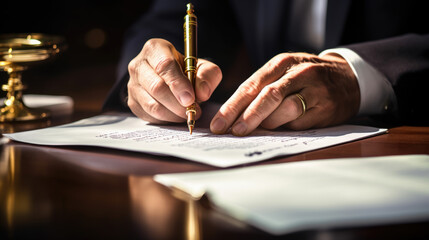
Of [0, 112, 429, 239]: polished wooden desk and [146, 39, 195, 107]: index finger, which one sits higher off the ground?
[146, 39, 195, 107]: index finger

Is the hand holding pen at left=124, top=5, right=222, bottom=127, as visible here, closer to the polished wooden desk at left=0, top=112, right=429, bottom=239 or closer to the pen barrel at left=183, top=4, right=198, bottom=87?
the pen barrel at left=183, top=4, right=198, bottom=87

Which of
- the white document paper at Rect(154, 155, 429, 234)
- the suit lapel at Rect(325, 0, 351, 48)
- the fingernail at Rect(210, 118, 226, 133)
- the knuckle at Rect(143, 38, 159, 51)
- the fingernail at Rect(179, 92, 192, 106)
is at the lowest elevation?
the white document paper at Rect(154, 155, 429, 234)

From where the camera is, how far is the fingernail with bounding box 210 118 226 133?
76 cm

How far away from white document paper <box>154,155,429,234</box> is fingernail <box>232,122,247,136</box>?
22 centimetres

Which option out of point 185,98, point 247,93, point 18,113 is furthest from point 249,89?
point 18,113

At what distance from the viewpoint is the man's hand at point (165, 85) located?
808 millimetres

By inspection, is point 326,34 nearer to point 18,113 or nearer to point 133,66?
point 133,66

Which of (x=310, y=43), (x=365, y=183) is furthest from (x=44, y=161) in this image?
(x=310, y=43)

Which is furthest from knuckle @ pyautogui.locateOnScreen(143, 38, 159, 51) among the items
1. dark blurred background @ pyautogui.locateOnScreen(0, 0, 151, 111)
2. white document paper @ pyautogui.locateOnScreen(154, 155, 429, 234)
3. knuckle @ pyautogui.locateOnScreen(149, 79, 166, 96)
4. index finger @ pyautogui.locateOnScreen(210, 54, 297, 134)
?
dark blurred background @ pyautogui.locateOnScreen(0, 0, 151, 111)

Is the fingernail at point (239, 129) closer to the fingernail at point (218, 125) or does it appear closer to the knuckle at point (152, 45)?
the fingernail at point (218, 125)

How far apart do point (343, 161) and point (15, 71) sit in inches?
32.8

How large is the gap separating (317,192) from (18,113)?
0.84 m

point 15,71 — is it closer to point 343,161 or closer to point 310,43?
point 343,161

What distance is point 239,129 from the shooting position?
75 centimetres
